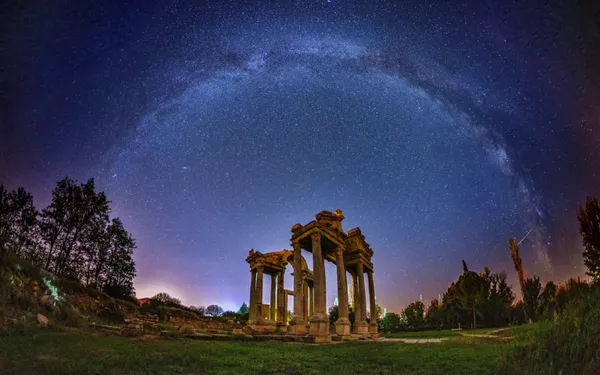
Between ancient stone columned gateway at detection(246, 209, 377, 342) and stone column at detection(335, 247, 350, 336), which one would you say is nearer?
ancient stone columned gateway at detection(246, 209, 377, 342)

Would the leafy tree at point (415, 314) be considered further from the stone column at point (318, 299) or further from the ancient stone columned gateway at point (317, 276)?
the stone column at point (318, 299)

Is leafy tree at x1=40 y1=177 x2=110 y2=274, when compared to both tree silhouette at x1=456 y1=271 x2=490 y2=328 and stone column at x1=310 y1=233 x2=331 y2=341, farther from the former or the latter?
tree silhouette at x1=456 y1=271 x2=490 y2=328

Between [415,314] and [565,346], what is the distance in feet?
174

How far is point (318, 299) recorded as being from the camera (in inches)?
930

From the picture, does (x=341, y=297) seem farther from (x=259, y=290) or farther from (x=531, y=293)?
(x=531, y=293)

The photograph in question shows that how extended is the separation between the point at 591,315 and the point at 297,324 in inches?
857

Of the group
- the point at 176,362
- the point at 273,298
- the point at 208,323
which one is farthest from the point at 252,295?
the point at 176,362

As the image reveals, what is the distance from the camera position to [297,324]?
24672mm

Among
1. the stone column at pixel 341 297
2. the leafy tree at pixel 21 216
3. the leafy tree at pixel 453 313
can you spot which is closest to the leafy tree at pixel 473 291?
the leafy tree at pixel 453 313

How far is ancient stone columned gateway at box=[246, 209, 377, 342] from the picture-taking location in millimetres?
24530

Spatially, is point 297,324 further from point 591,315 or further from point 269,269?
point 591,315

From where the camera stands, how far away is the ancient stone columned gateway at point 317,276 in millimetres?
24530

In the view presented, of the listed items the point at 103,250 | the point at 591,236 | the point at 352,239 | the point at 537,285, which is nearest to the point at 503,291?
the point at 537,285

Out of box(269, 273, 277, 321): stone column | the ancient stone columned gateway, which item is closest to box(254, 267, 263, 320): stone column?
the ancient stone columned gateway
